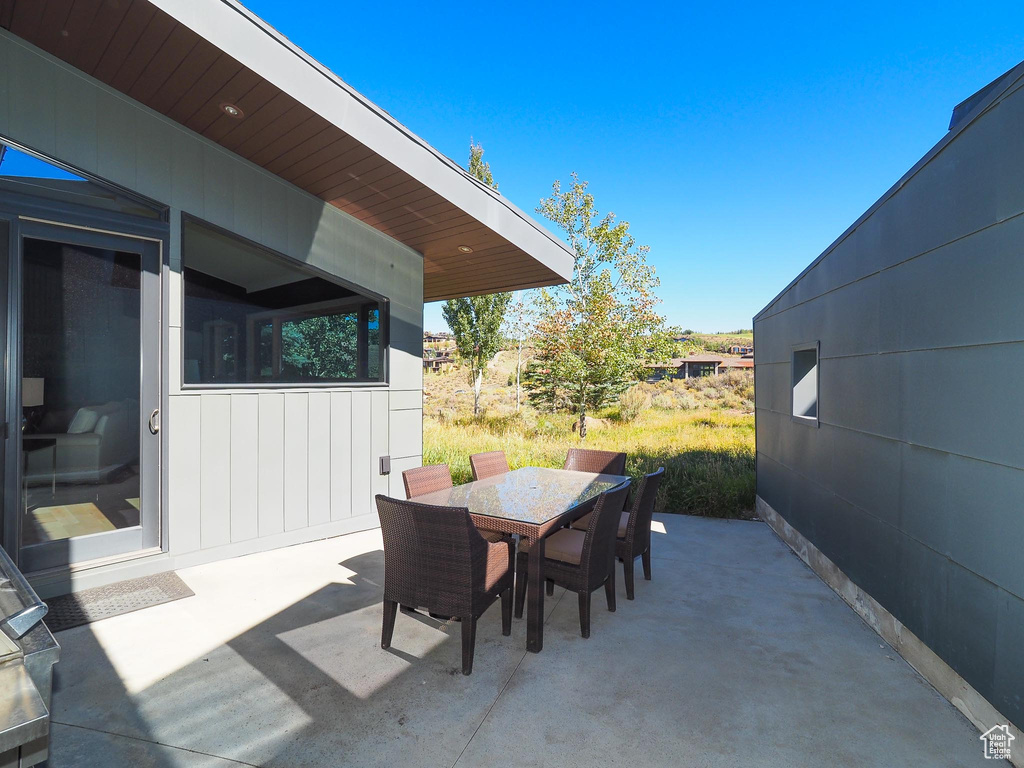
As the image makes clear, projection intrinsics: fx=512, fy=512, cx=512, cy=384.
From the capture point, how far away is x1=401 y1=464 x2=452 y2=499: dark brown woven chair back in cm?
348

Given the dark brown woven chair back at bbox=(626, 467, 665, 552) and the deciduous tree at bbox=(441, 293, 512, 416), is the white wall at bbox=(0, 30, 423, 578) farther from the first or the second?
the deciduous tree at bbox=(441, 293, 512, 416)

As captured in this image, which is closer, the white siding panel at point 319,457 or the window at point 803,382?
the white siding panel at point 319,457

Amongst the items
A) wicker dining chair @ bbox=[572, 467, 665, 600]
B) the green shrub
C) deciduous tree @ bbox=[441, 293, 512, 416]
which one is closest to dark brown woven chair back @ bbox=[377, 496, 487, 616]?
wicker dining chair @ bbox=[572, 467, 665, 600]

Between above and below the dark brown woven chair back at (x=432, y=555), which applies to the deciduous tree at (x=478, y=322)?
above

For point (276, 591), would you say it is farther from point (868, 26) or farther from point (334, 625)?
point (868, 26)

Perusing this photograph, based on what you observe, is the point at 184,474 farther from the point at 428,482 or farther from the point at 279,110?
the point at 279,110

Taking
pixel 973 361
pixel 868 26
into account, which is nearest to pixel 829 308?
pixel 973 361

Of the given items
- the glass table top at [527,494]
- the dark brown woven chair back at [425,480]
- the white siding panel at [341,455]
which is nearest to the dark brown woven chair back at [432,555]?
the glass table top at [527,494]

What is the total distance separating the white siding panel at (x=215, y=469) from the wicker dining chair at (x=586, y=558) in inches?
97.3

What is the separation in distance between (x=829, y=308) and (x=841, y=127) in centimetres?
906

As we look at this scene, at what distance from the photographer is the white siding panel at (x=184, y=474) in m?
3.72

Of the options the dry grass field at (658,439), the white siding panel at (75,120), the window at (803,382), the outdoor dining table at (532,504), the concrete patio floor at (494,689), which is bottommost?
the concrete patio floor at (494,689)

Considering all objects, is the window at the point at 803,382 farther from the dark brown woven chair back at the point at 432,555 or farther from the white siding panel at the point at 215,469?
the white siding panel at the point at 215,469
